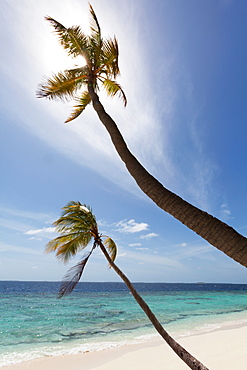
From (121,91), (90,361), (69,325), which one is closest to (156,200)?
(121,91)

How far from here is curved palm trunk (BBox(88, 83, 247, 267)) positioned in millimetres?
2334

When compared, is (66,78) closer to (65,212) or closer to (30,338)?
(65,212)

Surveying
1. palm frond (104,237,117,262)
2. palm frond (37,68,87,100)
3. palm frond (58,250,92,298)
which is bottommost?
palm frond (58,250,92,298)

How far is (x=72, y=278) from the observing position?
21.7ft

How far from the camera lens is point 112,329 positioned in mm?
16453

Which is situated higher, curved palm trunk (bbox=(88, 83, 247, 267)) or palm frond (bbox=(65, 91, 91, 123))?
palm frond (bbox=(65, 91, 91, 123))

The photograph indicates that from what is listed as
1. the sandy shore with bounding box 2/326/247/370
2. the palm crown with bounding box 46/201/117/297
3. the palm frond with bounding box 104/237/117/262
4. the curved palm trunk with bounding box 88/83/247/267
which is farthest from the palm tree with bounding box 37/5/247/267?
the sandy shore with bounding box 2/326/247/370

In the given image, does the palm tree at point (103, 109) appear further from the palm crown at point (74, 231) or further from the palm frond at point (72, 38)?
the palm crown at point (74, 231)

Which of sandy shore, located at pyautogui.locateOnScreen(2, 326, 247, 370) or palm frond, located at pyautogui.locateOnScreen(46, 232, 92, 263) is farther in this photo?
sandy shore, located at pyautogui.locateOnScreen(2, 326, 247, 370)

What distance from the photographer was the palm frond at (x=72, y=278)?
6.32 metres

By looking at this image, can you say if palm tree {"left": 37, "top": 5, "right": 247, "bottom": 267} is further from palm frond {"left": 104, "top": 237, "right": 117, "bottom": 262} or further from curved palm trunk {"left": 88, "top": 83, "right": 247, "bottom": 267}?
palm frond {"left": 104, "top": 237, "right": 117, "bottom": 262}

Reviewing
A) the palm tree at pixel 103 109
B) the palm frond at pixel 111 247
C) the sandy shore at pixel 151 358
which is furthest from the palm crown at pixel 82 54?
the sandy shore at pixel 151 358

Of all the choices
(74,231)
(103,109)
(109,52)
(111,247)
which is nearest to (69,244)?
(74,231)

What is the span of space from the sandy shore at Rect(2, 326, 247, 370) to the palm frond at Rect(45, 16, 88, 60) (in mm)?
9530
